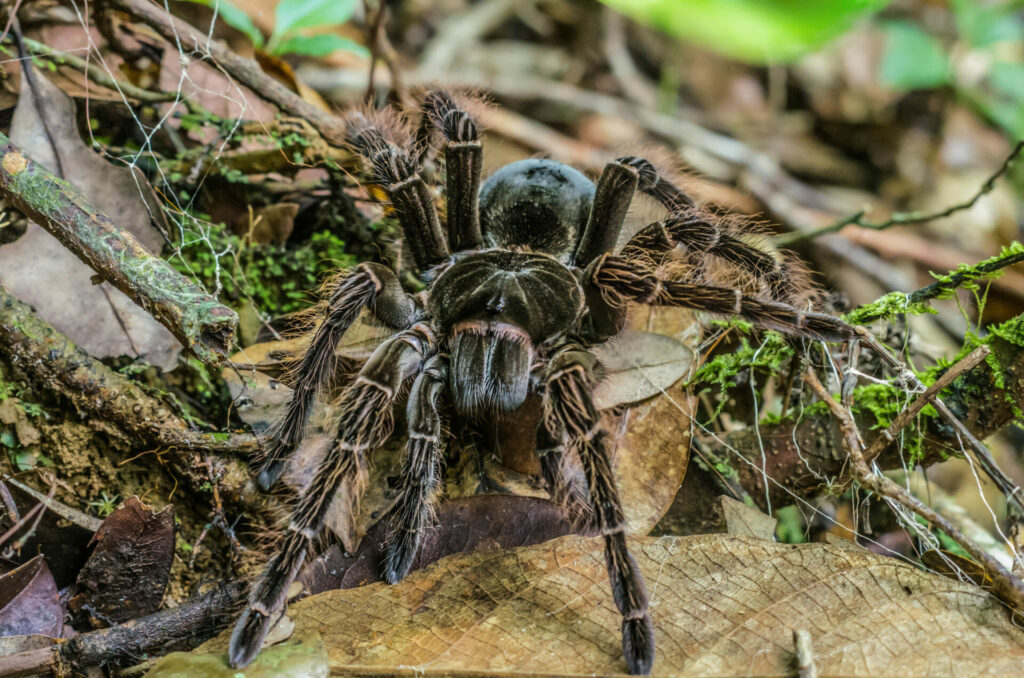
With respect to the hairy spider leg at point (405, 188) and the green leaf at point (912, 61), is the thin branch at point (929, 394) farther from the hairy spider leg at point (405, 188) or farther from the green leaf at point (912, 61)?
the green leaf at point (912, 61)

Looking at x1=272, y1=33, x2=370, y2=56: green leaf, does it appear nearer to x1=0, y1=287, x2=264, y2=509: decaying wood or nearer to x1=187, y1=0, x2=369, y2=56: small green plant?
x1=187, y1=0, x2=369, y2=56: small green plant

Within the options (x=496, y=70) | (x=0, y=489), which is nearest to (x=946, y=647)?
(x=0, y=489)

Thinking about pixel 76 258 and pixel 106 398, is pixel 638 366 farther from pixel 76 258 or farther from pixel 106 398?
pixel 76 258

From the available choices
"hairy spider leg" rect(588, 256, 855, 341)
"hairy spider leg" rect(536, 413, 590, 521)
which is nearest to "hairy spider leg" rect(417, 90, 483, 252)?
"hairy spider leg" rect(588, 256, 855, 341)

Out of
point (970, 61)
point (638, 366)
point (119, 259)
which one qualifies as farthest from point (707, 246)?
point (970, 61)

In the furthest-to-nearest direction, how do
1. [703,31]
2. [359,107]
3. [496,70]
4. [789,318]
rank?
[496,70]
[703,31]
[359,107]
[789,318]

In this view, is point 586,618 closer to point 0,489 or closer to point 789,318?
point 789,318
